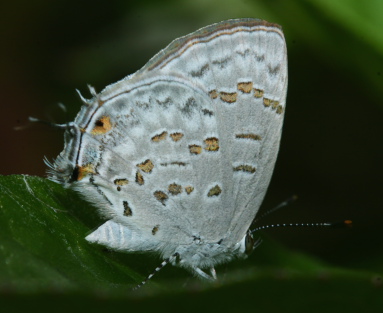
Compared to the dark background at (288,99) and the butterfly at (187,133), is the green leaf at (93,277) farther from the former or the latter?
the dark background at (288,99)

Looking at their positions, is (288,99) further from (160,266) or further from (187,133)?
(160,266)

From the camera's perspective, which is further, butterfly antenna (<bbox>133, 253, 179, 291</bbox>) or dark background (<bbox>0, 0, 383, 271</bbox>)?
dark background (<bbox>0, 0, 383, 271</bbox>)

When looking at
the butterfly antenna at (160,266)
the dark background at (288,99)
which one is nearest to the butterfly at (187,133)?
the butterfly antenna at (160,266)

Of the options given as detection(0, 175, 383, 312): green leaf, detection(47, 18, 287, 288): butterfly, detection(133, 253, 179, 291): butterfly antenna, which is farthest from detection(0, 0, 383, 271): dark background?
detection(133, 253, 179, 291): butterfly antenna

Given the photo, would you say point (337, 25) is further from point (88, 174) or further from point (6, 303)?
point (6, 303)

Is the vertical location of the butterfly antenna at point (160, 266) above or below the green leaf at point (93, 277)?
below

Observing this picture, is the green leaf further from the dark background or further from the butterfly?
the dark background

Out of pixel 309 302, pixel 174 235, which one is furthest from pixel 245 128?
pixel 309 302
